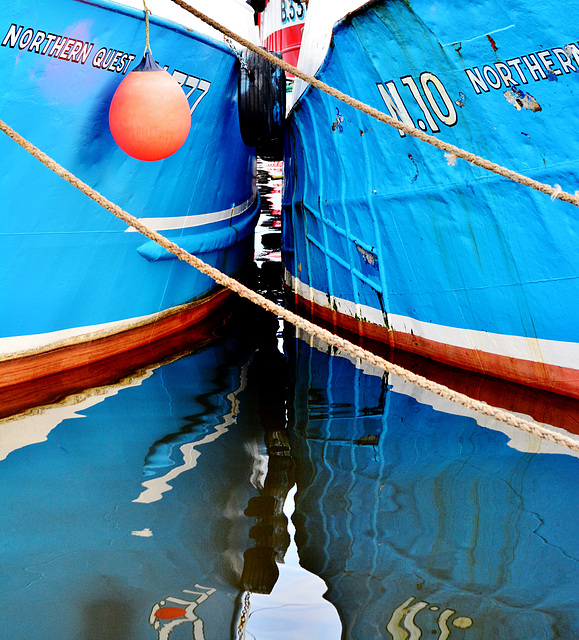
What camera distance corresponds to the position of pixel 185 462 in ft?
9.11

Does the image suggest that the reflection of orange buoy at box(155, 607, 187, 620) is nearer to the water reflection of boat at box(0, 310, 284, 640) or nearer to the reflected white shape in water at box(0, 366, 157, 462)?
the water reflection of boat at box(0, 310, 284, 640)

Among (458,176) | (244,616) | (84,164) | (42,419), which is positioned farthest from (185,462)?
(458,176)

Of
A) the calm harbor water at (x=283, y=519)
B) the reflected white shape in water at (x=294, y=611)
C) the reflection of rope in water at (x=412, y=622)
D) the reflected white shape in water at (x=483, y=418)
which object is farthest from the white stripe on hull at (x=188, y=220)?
the reflection of rope in water at (x=412, y=622)

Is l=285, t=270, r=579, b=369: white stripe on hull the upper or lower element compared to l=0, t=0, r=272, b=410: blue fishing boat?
lower

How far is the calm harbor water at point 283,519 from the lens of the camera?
5.94 feet

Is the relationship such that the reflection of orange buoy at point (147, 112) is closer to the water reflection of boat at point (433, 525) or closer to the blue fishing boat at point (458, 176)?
the blue fishing boat at point (458, 176)

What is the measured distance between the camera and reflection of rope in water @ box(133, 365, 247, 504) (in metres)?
2.48

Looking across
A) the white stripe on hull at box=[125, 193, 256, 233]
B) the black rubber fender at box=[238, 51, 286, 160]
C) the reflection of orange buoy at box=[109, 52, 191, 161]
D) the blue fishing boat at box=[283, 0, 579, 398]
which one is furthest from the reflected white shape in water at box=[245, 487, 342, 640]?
the black rubber fender at box=[238, 51, 286, 160]

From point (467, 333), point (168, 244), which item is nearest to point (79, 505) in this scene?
point (168, 244)

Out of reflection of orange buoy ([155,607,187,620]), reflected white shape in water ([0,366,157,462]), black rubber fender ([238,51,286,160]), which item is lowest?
reflection of orange buoy ([155,607,187,620])

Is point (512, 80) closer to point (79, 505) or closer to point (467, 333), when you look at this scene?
Answer: point (467, 333)

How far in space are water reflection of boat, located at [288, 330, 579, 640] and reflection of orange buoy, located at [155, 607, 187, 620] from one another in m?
0.48

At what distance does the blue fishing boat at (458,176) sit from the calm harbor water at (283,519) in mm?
556

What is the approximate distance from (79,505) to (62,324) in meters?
1.73
